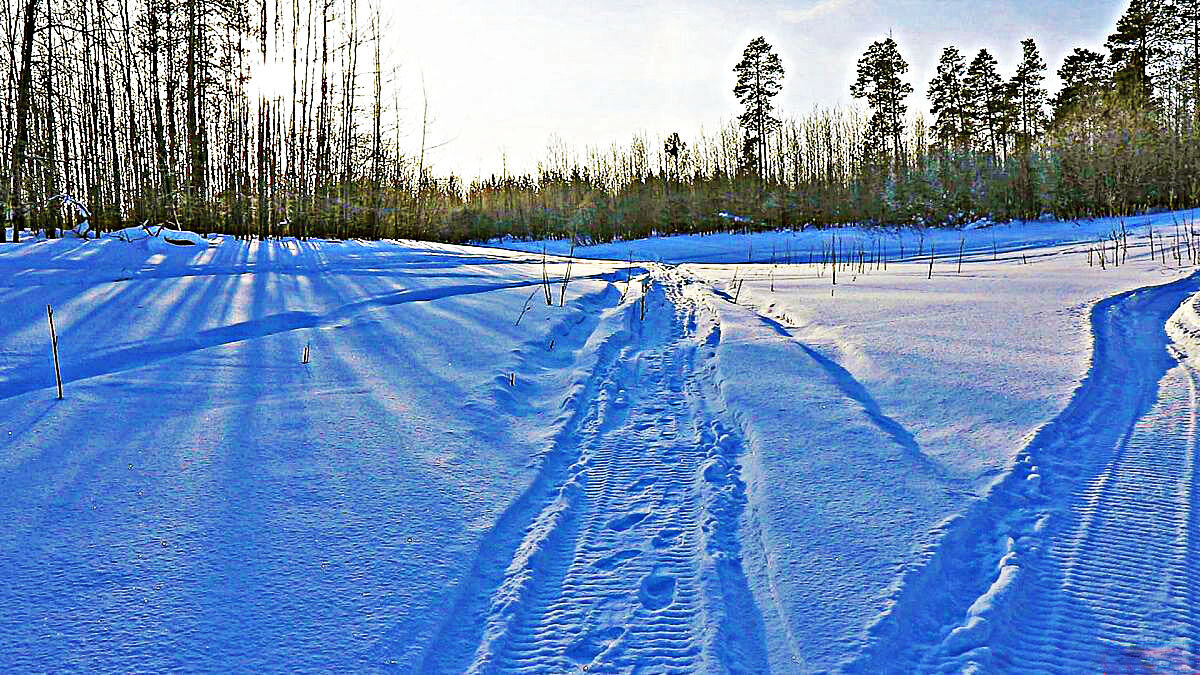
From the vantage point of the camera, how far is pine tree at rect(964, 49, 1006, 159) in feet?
91.2

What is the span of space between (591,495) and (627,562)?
0.40 m

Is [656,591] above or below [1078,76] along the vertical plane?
below

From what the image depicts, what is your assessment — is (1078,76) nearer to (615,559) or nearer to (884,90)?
(884,90)

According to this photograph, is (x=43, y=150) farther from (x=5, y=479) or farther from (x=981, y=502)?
(x=981, y=502)

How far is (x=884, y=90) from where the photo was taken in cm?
2942

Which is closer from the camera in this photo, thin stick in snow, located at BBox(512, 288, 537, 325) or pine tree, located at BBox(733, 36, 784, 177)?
thin stick in snow, located at BBox(512, 288, 537, 325)

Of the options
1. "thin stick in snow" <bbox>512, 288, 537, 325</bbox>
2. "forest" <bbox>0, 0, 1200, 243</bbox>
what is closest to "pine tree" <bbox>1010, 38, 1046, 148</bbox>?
"forest" <bbox>0, 0, 1200, 243</bbox>

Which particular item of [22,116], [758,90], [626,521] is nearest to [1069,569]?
[626,521]

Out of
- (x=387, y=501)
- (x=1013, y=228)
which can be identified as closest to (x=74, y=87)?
(x=387, y=501)

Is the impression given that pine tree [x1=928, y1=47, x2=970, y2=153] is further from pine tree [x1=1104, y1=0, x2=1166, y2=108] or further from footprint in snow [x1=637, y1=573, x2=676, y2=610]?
footprint in snow [x1=637, y1=573, x2=676, y2=610]

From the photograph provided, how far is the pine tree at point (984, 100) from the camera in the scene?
2781 cm

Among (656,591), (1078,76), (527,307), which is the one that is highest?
(1078,76)

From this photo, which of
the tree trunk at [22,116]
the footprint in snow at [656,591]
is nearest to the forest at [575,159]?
the tree trunk at [22,116]

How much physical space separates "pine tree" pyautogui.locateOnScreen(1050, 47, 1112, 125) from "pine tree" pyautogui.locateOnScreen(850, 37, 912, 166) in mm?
5426
